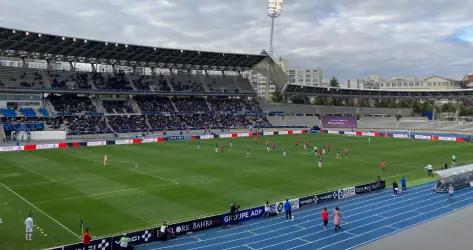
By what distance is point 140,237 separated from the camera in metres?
19.3

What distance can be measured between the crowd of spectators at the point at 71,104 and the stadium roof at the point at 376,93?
141ft

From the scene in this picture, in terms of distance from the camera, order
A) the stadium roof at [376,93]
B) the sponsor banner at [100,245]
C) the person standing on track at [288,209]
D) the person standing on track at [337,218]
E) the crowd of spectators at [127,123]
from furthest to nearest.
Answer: the stadium roof at [376,93] → the crowd of spectators at [127,123] → the person standing on track at [288,209] → the person standing on track at [337,218] → the sponsor banner at [100,245]

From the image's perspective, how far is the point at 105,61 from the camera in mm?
83688

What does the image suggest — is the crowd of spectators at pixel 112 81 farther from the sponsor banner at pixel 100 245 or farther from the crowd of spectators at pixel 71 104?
the sponsor banner at pixel 100 245

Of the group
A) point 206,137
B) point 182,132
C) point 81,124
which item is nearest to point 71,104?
point 81,124

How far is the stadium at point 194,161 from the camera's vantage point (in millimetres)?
21141

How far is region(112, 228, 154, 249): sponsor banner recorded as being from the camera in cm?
1834

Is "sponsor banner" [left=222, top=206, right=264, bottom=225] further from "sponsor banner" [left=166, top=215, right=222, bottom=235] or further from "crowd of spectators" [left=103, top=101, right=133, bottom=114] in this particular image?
"crowd of spectators" [left=103, top=101, right=133, bottom=114]

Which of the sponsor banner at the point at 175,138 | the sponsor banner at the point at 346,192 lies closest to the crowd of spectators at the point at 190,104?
the sponsor banner at the point at 175,138

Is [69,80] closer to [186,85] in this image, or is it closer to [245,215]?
[186,85]

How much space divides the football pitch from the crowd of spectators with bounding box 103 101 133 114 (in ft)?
88.2

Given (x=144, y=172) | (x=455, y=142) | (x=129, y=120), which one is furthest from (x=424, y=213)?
(x=129, y=120)

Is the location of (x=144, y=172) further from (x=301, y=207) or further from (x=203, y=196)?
(x=301, y=207)

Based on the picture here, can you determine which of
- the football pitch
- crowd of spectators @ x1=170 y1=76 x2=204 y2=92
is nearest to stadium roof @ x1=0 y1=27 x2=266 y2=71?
crowd of spectators @ x1=170 y1=76 x2=204 y2=92
